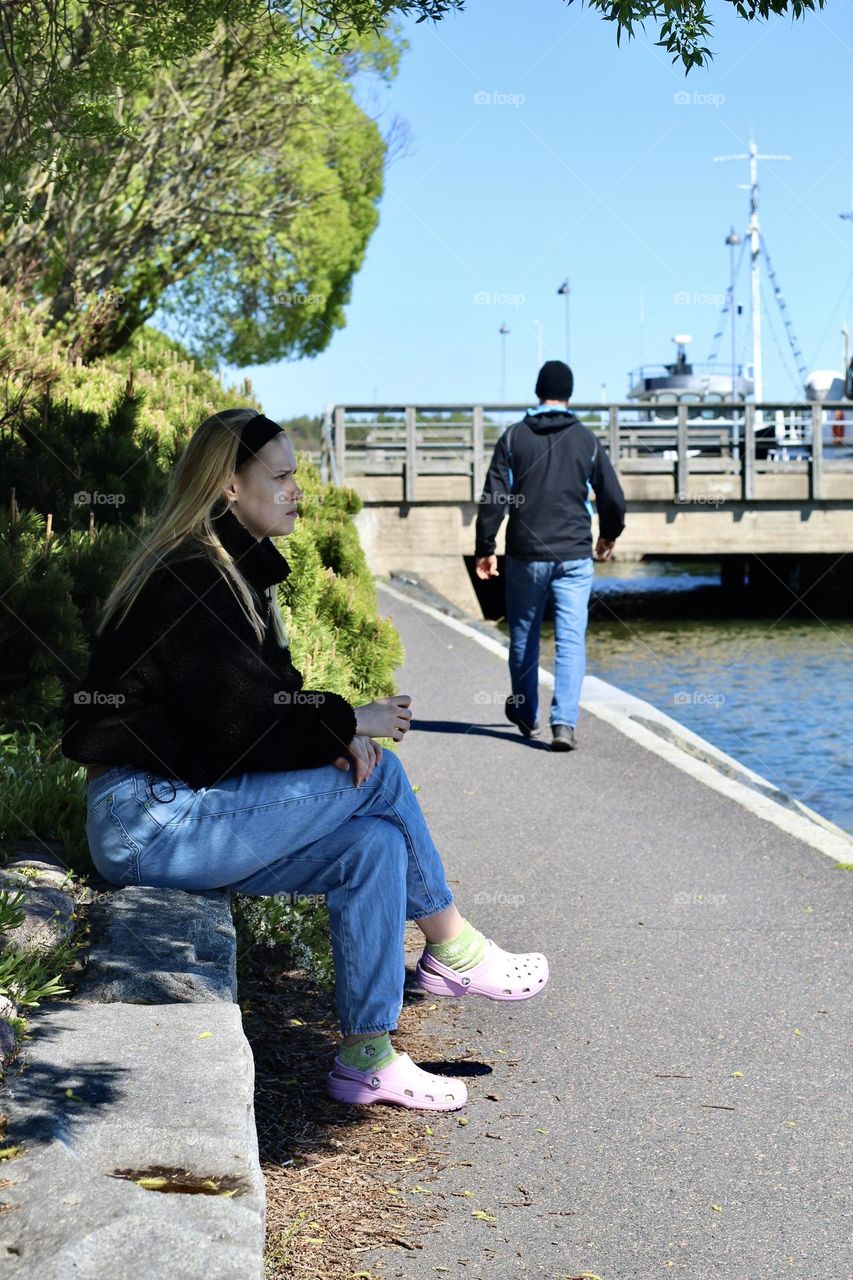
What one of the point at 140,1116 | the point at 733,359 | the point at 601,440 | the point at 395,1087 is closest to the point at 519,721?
the point at 395,1087

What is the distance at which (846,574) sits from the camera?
98.6 feet

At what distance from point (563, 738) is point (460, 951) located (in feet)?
15.6

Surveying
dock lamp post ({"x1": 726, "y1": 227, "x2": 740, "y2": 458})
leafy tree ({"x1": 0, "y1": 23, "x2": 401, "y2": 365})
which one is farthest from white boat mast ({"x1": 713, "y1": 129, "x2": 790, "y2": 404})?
leafy tree ({"x1": 0, "y1": 23, "x2": 401, "y2": 365})

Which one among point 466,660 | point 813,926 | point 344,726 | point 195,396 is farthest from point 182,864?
point 466,660

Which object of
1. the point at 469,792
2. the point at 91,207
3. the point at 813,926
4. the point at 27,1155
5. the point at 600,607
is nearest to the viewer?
the point at 27,1155

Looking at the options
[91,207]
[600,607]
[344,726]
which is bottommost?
[600,607]

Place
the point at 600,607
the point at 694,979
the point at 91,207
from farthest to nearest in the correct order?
the point at 600,607 < the point at 91,207 < the point at 694,979

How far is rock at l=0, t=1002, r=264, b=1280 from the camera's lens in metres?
2.31

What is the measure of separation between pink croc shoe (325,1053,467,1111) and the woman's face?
4.70 feet

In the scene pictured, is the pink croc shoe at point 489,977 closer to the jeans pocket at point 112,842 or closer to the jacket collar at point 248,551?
the jeans pocket at point 112,842

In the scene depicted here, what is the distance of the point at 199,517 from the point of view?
150 inches

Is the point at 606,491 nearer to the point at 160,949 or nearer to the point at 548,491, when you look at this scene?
the point at 548,491

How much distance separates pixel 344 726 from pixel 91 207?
1569 cm

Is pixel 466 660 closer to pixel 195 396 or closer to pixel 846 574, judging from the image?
pixel 195 396
